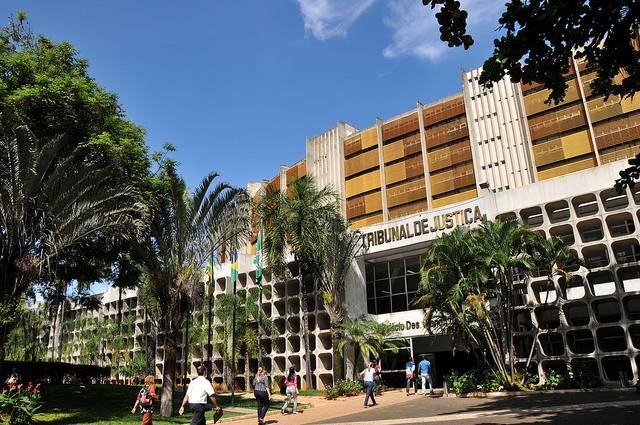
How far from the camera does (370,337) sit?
2675 cm

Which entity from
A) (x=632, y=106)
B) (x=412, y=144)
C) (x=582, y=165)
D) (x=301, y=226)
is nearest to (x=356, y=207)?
(x=412, y=144)

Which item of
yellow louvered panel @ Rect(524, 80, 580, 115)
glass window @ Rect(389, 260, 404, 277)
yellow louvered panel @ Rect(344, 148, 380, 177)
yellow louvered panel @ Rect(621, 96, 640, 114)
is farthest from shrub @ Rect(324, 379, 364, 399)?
yellow louvered panel @ Rect(344, 148, 380, 177)

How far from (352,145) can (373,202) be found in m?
7.46

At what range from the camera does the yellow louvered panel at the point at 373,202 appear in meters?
50.4

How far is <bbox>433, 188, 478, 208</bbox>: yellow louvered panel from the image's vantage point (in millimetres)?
44200

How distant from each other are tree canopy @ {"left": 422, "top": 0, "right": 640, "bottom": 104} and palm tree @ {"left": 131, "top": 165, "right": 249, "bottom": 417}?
12685mm

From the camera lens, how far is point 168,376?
16.7m

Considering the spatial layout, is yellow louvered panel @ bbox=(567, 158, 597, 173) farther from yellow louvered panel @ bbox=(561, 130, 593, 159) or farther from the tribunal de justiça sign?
the tribunal de justiça sign

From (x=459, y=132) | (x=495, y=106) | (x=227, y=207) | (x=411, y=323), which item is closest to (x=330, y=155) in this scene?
(x=459, y=132)

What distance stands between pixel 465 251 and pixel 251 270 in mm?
20731

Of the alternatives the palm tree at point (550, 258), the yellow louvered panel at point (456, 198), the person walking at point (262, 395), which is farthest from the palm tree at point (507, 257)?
the yellow louvered panel at point (456, 198)

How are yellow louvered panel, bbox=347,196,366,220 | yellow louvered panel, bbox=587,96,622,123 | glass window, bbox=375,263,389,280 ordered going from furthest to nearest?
yellow louvered panel, bbox=347,196,366,220, yellow louvered panel, bbox=587,96,622,123, glass window, bbox=375,263,389,280

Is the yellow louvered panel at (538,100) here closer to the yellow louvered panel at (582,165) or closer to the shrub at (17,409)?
the yellow louvered panel at (582,165)

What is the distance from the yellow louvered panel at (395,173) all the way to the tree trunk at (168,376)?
3586 cm
